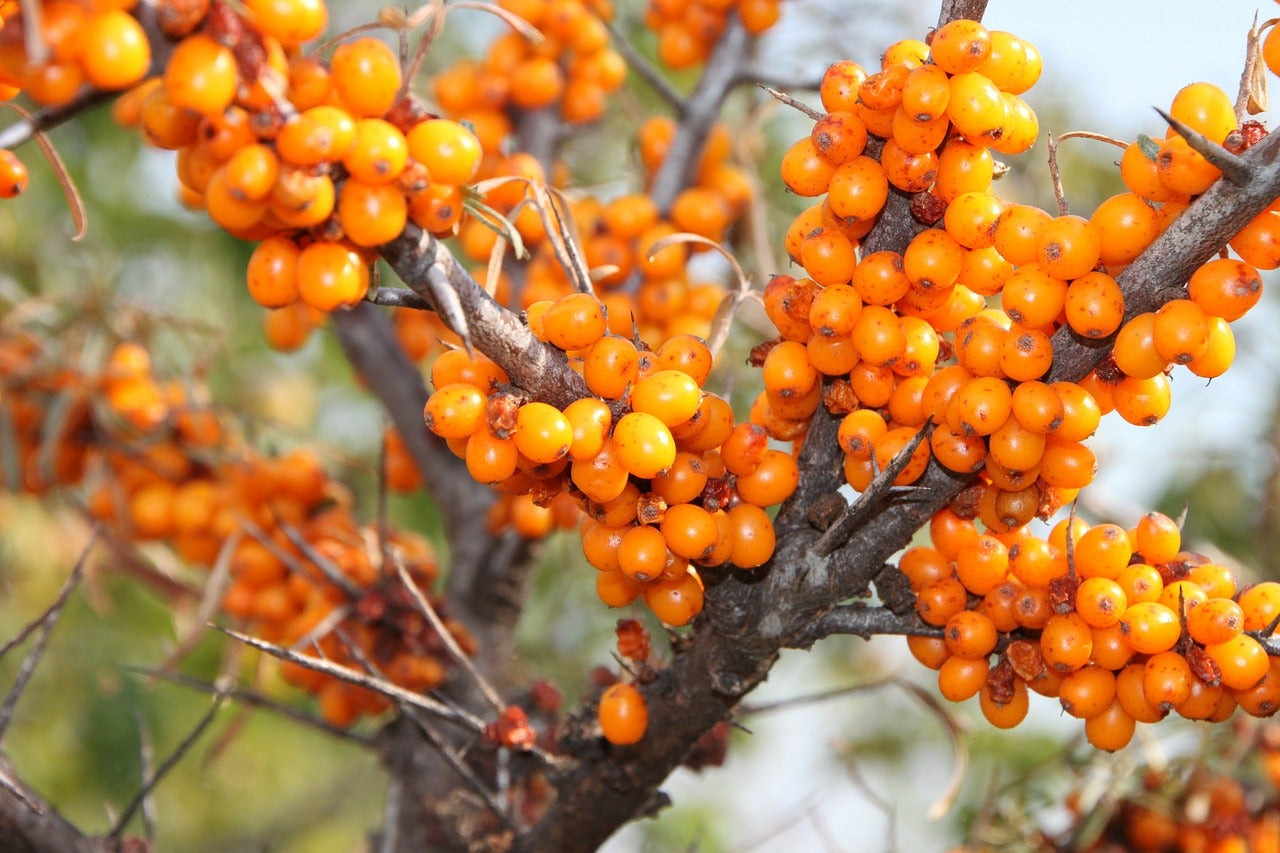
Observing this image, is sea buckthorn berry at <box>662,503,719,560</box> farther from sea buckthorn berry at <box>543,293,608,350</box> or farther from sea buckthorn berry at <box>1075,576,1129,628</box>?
sea buckthorn berry at <box>1075,576,1129,628</box>

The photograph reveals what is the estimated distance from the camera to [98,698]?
3439 mm

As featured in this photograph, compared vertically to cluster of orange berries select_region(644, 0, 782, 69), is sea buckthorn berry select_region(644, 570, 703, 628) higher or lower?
lower

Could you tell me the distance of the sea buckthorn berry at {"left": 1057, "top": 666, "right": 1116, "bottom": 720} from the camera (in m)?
1.23

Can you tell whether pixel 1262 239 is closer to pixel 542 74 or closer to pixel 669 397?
pixel 669 397

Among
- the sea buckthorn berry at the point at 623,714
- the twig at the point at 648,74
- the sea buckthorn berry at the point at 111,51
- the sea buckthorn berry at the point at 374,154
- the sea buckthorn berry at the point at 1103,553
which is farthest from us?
the twig at the point at 648,74

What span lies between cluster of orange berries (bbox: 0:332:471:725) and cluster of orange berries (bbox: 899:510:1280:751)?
1149 millimetres

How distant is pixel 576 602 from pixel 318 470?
1.32m

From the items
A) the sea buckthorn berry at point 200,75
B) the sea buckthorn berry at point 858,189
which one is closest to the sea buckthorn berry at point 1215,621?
the sea buckthorn berry at point 858,189

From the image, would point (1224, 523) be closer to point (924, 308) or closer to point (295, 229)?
point (924, 308)

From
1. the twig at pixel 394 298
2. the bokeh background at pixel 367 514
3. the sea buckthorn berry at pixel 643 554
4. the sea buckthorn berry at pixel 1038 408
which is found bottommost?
the bokeh background at pixel 367 514

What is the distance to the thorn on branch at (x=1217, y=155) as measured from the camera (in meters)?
0.91

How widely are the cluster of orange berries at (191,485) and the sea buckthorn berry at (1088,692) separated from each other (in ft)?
4.10

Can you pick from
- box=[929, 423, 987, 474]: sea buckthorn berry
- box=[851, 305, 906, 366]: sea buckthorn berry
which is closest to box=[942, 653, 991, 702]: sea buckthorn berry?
box=[929, 423, 987, 474]: sea buckthorn berry

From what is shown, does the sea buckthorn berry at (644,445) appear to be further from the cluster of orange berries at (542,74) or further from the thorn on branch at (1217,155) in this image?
the cluster of orange berries at (542,74)
